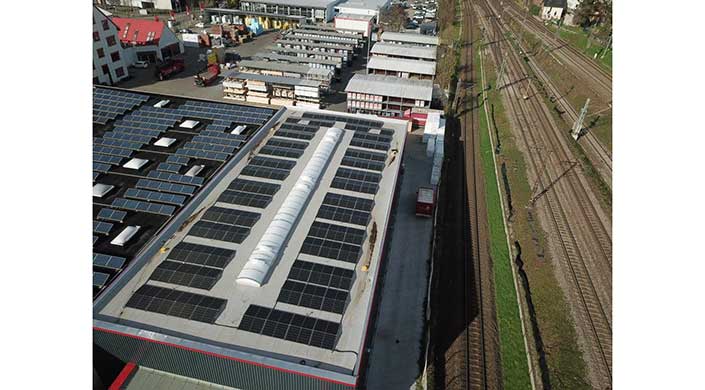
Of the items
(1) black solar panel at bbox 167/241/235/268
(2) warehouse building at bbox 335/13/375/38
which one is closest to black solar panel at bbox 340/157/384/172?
(1) black solar panel at bbox 167/241/235/268

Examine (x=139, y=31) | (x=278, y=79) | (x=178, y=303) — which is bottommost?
(x=178, y=303)

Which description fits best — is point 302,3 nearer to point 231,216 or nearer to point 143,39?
point 143,39

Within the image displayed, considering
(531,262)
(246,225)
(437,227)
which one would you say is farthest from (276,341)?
(531,262)

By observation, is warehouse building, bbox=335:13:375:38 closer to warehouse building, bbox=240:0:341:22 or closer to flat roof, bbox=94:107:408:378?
warehouse building, bbox=240:0:341:22

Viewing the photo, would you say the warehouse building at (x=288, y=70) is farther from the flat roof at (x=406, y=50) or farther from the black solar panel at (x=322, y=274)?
the black solar panel at (x=322, y=274)

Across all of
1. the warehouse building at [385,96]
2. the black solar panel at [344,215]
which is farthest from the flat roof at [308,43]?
the black solar panel at [344,215]

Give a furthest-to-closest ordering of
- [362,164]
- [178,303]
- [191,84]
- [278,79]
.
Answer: [191,84], [278,79], [362,164], [178,303]

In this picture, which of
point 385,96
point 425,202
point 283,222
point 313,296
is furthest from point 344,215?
point 385,96
